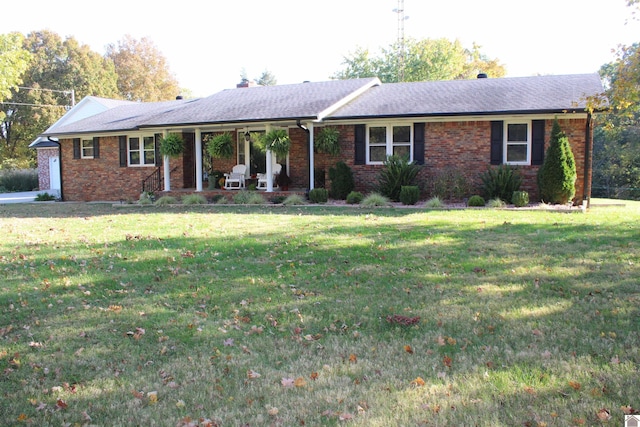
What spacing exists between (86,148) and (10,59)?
9556mm

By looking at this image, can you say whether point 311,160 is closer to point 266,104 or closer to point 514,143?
point 266,104

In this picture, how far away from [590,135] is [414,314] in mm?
13077

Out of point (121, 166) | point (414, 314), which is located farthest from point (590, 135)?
point (121, 166)

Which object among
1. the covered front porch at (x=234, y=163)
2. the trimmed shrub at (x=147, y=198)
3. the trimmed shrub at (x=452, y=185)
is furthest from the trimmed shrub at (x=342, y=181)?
the trimmed shrub at (x=147, y=198)

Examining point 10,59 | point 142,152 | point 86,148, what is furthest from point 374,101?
point 86,148

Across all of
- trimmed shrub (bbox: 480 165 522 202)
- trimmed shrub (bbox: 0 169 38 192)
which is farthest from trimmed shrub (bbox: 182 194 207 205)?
trimmed shrub (bbox: 0 169 38 192)

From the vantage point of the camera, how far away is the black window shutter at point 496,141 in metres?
16.6

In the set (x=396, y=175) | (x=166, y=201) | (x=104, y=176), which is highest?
(x=396, y=175)

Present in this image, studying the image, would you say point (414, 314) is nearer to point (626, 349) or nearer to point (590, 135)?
point (626, 349)

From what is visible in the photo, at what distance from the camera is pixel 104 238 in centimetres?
993

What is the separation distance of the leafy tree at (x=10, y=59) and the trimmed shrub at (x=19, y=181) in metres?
23.9

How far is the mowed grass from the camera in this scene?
11.8 ft

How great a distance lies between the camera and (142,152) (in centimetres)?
2233

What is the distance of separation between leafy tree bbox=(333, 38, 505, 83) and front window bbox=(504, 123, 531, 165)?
27.6 m
